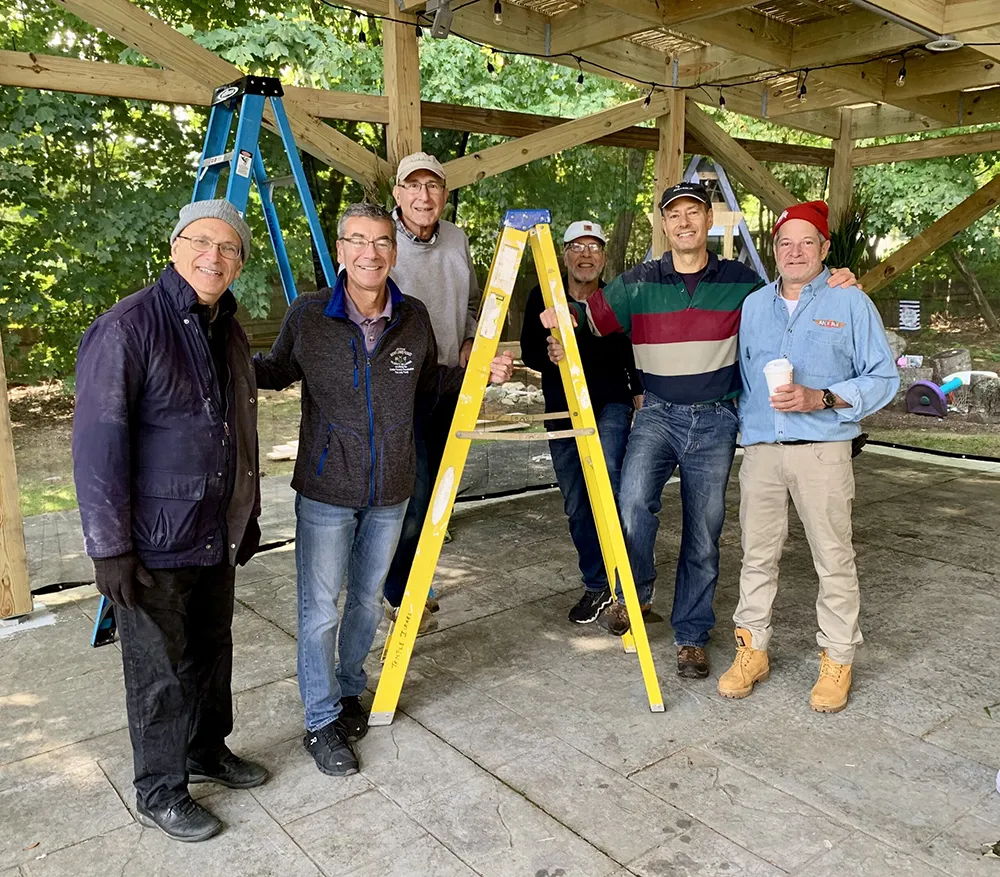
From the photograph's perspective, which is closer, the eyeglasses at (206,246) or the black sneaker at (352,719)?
the eyeglasses at (206,246)

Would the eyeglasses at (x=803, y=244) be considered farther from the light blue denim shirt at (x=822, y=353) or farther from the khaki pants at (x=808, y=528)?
the khaki pants at (x=808, y=528)

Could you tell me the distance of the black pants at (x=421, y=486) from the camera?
3322mm

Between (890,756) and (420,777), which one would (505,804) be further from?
(890,756)

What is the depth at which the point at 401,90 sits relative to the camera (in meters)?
4.42

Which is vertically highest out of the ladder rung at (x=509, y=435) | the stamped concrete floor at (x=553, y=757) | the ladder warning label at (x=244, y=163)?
the ladder warning label at (x=244, y=163)

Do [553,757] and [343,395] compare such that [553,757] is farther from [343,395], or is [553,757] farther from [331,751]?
[343,395]

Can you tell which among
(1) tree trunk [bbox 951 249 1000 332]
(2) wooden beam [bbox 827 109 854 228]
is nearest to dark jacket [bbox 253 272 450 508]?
(2) wooden beam [bbox 827 109 854 228]

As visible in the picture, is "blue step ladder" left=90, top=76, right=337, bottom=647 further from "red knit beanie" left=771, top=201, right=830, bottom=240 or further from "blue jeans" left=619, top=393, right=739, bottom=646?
"red knit beanie" left=771, top=201, right=830, bottom=240

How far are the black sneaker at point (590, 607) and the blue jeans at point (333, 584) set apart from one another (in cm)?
117

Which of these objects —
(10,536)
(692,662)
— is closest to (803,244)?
(692,662)

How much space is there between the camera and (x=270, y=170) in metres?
4.78

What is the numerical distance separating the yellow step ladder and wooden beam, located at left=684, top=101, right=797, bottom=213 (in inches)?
165

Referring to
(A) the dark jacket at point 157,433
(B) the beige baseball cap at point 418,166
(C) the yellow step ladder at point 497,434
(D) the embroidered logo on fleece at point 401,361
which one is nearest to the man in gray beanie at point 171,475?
(A) the dark jacket at point 157,433

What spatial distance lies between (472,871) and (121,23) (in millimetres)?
3546
